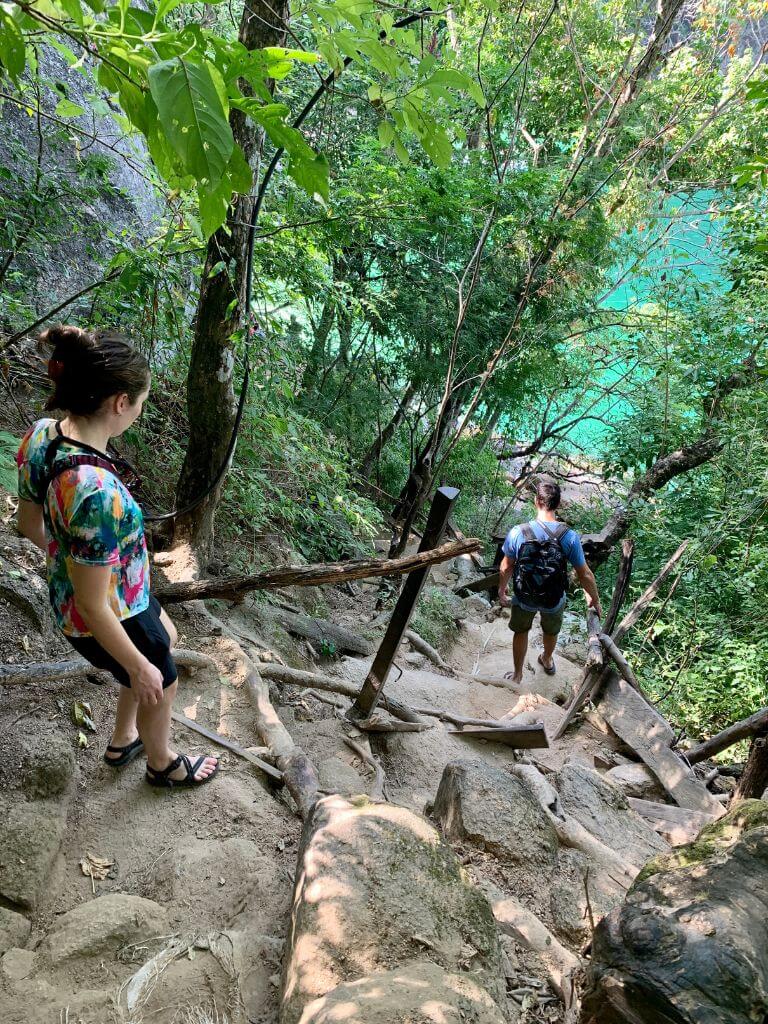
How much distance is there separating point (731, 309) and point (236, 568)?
7574 millimetres

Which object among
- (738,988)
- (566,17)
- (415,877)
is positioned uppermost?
(566,17)

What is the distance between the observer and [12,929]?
6.42 feet

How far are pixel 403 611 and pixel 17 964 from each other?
2305 mm

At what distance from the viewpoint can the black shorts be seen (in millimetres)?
2262

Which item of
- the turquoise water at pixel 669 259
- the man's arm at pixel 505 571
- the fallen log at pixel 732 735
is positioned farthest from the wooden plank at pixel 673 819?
the turquoise water at pixel 669 259

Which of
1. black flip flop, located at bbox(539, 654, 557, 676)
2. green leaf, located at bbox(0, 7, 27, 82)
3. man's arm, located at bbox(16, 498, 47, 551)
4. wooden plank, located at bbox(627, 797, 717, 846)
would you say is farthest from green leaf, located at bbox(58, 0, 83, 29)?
black flip flop, located at bbox(539, 654, 557, 676)

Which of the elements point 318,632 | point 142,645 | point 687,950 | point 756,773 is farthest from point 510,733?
point 142,645

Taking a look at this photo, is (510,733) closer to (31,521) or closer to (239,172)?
(31,521)

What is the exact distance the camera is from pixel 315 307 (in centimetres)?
920

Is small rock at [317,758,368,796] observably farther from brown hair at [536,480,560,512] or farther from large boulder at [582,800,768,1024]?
brown hair at [536,480,560,512]

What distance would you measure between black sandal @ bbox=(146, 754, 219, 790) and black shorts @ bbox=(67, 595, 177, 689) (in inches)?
18.3

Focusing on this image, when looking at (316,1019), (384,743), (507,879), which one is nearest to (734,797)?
(507,879)

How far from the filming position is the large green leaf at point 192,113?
34.9 inches

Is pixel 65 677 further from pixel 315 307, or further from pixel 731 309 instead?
pixel 731 309
